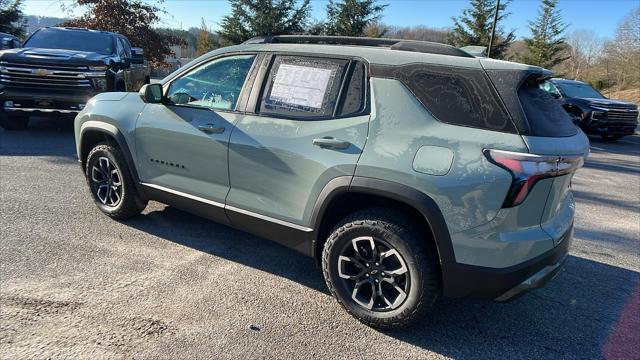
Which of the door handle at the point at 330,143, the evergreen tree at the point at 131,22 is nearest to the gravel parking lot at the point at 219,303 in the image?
the door handle at the point at 330,143

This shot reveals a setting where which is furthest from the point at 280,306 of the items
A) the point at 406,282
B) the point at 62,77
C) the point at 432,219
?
the point at 62,77

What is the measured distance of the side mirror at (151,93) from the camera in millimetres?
3637

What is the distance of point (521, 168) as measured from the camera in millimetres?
2270

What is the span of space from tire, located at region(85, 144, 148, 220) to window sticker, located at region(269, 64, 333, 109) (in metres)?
1.80

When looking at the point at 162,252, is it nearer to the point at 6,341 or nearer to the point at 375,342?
the point at 6,341

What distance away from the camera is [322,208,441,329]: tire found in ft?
8.44

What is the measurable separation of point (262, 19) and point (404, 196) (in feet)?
71.4

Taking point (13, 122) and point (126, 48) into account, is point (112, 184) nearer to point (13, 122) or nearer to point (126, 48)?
point (13, 122)

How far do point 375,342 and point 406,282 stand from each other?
0.42 m

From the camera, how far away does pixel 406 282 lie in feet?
8.69

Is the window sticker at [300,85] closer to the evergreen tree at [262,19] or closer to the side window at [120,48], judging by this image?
the side window at [120,48]

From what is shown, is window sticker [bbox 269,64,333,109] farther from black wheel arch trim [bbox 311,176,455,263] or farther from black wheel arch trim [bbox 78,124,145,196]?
black wheel arch trim [bbox 78,124,145,196]

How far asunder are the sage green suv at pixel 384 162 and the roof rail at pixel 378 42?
0.01m

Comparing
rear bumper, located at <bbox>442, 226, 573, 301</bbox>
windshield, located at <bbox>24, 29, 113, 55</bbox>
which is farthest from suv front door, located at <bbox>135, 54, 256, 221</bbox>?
windshield, located at <bbox>24, 29, 113, 55</bbox>
